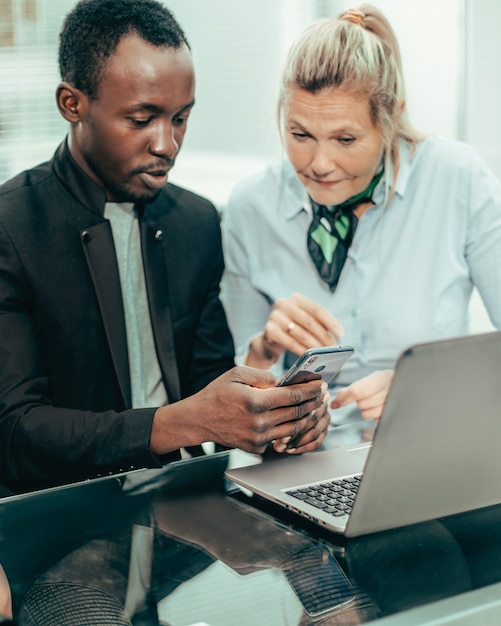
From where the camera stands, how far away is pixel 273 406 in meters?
1.20

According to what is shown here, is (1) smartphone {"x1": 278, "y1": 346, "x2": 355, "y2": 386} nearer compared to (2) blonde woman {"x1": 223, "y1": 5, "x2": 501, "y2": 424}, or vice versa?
(1) smartphone {"x1": 278, "y1": 346, "x2": 355, "y2": 386}

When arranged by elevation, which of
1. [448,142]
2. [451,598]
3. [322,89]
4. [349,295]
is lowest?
[349,295]

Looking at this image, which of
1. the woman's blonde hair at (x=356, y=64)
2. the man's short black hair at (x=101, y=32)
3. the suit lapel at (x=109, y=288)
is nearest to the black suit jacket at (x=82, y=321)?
the suit lapel at (x=109, y=288)

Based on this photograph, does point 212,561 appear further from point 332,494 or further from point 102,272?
point 102,272

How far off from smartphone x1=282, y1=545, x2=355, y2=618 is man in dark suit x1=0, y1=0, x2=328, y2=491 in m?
0.34

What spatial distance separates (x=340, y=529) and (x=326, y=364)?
10.0 inches

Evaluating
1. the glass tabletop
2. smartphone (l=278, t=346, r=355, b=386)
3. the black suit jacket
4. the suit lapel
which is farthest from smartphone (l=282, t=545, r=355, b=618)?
the suit lapel

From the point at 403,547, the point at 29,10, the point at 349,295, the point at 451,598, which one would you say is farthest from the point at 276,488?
the point at 29,10

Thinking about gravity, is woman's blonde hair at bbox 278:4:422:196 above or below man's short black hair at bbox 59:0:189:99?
below

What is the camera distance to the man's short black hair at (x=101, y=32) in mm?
1517

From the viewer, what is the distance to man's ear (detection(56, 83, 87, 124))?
1.55 metres

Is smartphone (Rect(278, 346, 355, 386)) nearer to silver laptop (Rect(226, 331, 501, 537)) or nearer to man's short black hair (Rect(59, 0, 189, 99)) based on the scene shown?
silver laptop (Rect(226, 331, 501, 537))

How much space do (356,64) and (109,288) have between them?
2.09 ft

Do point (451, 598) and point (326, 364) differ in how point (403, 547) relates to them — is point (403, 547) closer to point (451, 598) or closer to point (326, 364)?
point (451, 598)
